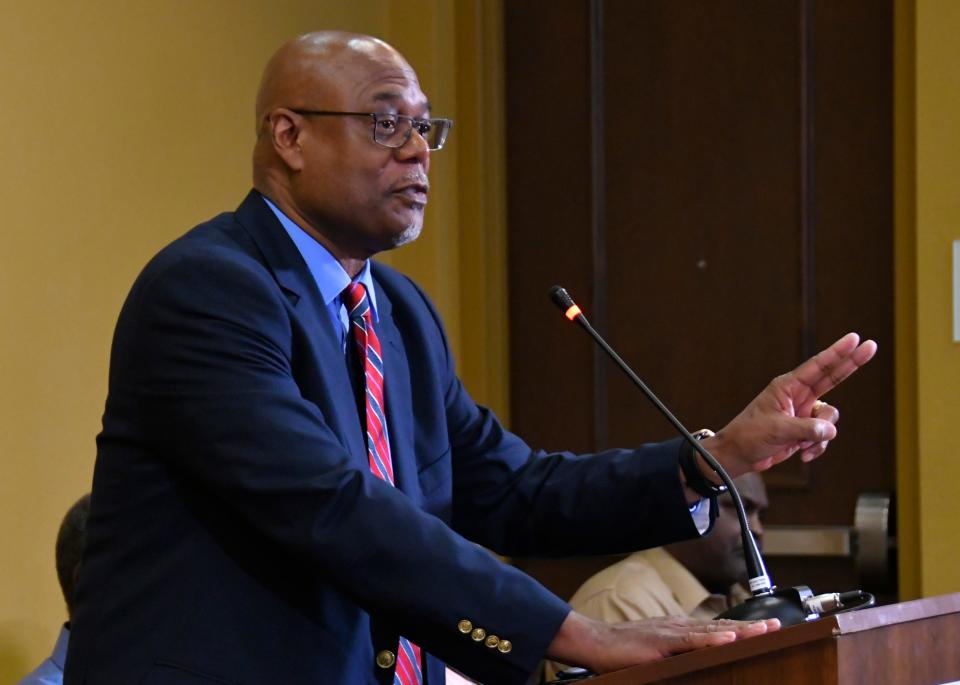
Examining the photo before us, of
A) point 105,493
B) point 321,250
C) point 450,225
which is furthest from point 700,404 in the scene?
point 105,493

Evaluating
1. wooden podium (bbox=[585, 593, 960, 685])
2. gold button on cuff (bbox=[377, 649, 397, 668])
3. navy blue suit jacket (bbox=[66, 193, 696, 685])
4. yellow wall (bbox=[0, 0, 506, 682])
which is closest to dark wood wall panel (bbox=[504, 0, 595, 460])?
yellow wall (bbox=[0, 0, 506, 682])

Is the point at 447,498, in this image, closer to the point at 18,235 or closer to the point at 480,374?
the point at 18,235

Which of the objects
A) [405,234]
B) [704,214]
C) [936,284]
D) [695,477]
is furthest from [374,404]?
[704,214]

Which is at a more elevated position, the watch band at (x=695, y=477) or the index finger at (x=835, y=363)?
the index finger at (x=835, y=363)

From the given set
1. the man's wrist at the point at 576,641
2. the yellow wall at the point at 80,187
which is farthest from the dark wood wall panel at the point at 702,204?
the man's wrist at the point at 576,641

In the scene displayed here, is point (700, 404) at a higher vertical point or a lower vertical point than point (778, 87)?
lower

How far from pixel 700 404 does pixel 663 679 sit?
2.63m

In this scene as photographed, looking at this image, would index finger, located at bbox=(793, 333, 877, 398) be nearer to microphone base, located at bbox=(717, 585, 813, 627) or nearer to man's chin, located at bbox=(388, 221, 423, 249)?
microphone base, located at bbox=(717, 585, 813, 627)

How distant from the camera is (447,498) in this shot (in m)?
2.15

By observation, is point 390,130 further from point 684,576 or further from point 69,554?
point 684,576

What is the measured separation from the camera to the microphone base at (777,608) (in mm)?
1698

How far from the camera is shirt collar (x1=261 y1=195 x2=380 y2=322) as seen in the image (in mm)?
2035

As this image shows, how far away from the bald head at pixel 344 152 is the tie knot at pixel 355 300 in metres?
0.04

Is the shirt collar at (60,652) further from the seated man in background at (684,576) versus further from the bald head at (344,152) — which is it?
the seated man in background at (684,576)
